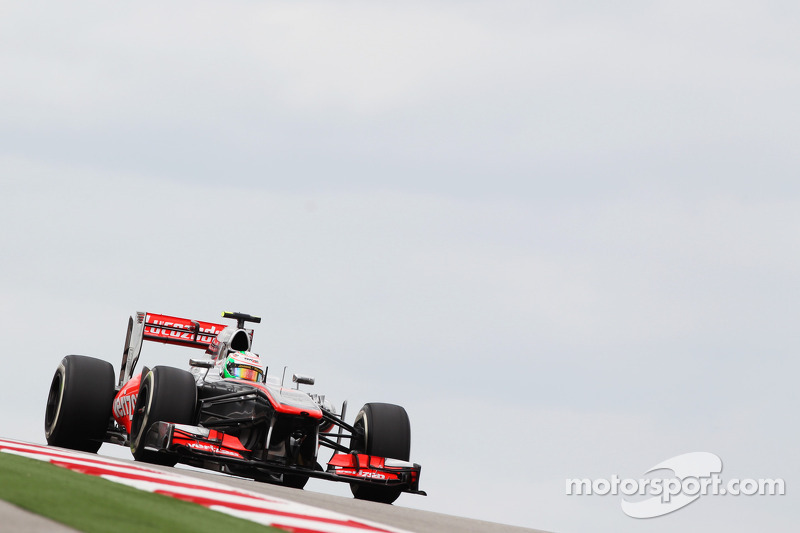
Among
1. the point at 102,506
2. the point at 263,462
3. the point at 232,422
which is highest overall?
the point at 232,422

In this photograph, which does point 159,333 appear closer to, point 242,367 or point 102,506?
point 242,367

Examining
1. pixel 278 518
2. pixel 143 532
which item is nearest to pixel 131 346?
pixel 278 518

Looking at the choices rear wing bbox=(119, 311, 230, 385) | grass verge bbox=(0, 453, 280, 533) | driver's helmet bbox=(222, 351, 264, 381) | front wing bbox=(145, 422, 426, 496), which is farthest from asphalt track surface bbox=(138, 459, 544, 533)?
rear wing bbox=(119, 311, 230, 385)

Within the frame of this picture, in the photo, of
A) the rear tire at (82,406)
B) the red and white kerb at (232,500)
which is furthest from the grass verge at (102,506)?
the rear tire at (82,406)

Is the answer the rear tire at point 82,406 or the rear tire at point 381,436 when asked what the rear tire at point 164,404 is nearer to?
the rear tire at point 82,406

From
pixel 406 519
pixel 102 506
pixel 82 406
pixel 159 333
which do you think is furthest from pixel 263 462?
pixel 102 506

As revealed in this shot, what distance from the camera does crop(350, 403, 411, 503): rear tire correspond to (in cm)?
1531

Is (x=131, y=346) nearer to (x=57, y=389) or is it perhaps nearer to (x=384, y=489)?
(x=57, y=389)

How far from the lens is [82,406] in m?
16.3

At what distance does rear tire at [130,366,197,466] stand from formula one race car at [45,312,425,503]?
0.6 inches

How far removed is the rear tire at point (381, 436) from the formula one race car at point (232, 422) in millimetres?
16

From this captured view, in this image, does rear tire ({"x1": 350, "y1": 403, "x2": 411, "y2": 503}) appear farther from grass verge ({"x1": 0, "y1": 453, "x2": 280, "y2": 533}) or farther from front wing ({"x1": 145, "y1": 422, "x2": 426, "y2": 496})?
grass verge ({"x1": 0, "y1": 453, "x2": 280, "y2": 533})

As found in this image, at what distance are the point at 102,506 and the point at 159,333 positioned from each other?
1189 centimetres

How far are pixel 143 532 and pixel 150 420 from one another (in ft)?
28.1
